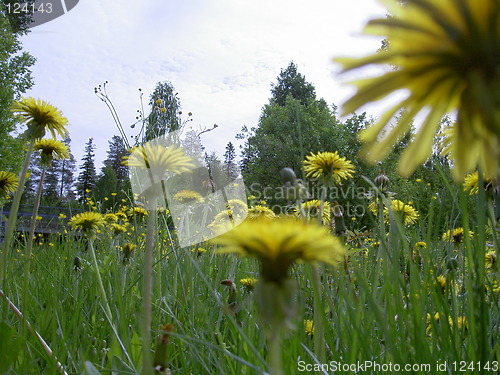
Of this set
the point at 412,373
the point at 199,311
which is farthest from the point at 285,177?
the point at 199,311

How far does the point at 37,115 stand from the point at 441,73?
1154mm

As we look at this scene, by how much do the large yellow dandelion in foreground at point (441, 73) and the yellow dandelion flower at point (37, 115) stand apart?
3.49ft

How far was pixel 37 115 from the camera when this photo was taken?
3.84 feet

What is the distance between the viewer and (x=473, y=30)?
1.16 feet

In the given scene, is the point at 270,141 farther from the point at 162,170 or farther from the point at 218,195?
the point at 162,170

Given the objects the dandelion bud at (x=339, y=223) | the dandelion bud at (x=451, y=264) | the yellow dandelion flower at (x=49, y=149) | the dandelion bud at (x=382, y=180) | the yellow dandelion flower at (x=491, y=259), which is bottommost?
the yellow dandelion flower at (x=491, y=259)

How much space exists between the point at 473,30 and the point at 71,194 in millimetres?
48433

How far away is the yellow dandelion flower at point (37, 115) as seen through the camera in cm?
116

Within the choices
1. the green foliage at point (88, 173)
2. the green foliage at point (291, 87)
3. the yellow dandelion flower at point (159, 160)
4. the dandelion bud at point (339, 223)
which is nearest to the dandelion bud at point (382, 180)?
the dandelion bud at point (339, 223)

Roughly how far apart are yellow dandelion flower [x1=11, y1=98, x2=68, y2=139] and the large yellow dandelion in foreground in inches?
41.9

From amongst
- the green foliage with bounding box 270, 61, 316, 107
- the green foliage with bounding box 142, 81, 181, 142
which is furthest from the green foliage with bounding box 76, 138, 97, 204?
the green foliage with bounding box 142, 81, 181, 142

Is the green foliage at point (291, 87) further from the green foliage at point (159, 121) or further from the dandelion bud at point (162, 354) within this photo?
the dandelion bud at point (162, 354)

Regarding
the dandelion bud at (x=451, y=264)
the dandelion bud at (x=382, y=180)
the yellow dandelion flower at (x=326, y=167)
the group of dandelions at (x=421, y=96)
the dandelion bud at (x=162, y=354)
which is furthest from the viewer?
the dandelion bud at (x=382, y=180)

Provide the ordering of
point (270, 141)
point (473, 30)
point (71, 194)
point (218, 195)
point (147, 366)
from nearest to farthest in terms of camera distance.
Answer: point (473, 30)
point (147, 366)
point (218, 195)
point (270, 141)
point (71, 194)
